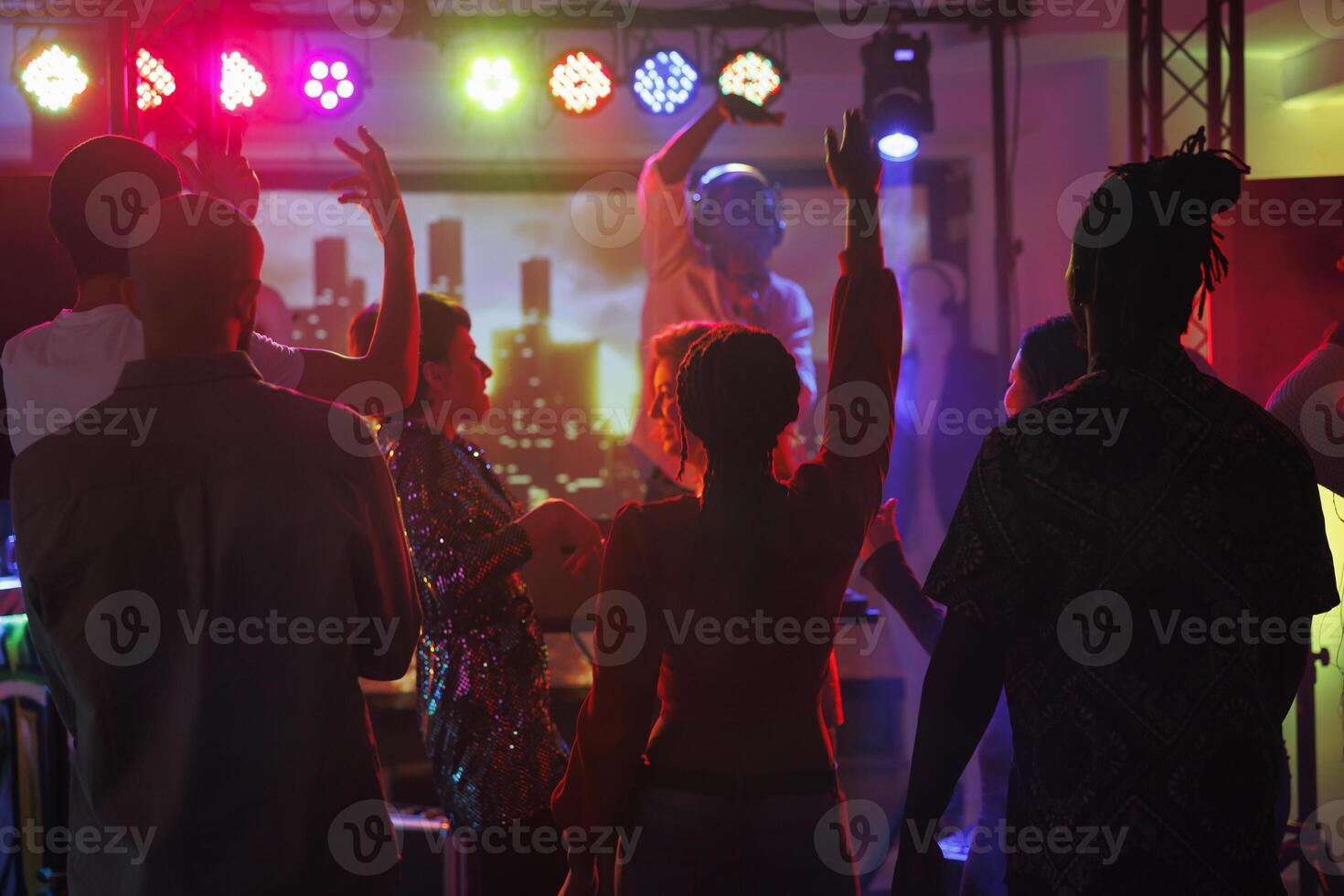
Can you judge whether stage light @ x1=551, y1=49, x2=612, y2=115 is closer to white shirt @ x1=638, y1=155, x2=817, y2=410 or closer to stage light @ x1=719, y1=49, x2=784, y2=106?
stage light @ x1=719, y1=49, x2=784, y2=106

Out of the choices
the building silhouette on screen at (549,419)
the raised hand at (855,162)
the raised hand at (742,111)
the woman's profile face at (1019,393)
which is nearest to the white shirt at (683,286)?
the raised hand at (742,111)

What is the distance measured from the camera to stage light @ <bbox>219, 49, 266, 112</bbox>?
4.30 metres

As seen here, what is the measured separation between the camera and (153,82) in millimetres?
3830

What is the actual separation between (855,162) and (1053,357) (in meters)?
0.45

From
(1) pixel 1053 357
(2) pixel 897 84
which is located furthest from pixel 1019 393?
(2) pixel 897 84

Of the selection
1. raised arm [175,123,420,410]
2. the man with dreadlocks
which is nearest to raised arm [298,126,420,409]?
raised arm [175,123,420,410]

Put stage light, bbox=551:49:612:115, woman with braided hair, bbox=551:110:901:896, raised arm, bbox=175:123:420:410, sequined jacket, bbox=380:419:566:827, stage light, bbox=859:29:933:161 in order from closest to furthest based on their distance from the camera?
1. woman with braided hair, bbox=551:110:901:896
2. raised arm, bbox=175:123:420:410
3. sequined jacket, bbox=380:419:566:827
4. stage light, bbox=859:29:933:161
5. stage light, bbox=551:49:612:115

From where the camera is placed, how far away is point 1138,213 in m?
1.24

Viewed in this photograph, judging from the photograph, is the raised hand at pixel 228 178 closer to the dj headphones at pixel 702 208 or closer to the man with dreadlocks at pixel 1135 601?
the man with dreadlocks at pixel 1135 601

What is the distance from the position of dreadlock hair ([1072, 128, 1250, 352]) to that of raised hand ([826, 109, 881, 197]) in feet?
1.38

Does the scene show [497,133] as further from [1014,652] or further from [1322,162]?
[1014,652]

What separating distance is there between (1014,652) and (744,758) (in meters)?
0.38

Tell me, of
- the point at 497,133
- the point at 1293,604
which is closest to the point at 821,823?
the point at 1293,604

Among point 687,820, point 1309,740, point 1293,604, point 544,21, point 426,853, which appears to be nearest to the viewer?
point 1293,604
